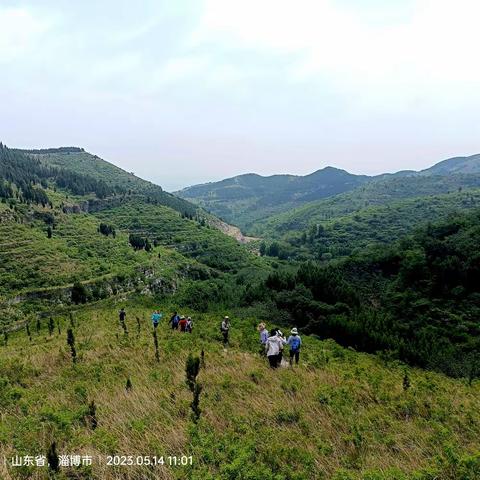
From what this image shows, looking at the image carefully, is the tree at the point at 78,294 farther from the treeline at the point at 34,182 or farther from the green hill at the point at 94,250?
the treeline at the point at 34,182

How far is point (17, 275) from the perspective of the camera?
62.0 m

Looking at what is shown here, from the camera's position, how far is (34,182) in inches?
5108

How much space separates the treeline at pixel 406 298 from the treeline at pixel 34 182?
75.2 meters

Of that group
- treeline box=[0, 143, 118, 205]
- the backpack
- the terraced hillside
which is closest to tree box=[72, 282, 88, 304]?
treeline box=[0, 143, 118, 205]

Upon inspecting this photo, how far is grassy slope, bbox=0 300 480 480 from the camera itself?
5973mm

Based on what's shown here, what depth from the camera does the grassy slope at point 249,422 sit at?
597 centimetres

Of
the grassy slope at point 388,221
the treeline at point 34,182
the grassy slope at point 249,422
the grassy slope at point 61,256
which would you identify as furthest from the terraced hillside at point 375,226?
the grassy slope at point 249,422

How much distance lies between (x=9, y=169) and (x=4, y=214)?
69054mm

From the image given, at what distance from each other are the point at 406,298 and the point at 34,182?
121107 millimetres

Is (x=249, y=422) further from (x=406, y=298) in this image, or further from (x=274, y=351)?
(x=406, y=298)

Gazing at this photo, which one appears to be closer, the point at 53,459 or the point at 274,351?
the point at 53,459

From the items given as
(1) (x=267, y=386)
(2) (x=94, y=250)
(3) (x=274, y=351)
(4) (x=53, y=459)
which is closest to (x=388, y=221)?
(2) (x=94, y=250)

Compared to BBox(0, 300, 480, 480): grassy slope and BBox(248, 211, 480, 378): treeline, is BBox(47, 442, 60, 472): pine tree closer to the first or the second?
BBox(0, 300, 480, 480): grassy slope

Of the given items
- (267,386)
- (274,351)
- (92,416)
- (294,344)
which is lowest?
(294,344)
